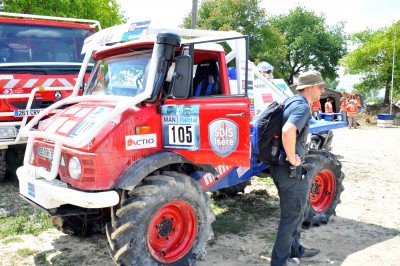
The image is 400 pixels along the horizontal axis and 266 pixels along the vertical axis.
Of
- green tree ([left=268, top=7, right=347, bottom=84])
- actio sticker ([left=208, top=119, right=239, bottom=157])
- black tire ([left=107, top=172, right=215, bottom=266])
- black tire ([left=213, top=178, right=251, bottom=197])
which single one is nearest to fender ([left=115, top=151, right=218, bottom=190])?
black tire ([left=107, top=172, right=215, bottom=266])

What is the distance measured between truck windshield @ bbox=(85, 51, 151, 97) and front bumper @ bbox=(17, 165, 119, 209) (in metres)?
1.12

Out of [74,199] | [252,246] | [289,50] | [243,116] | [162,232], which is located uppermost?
[289,50]

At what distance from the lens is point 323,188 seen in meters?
6.15

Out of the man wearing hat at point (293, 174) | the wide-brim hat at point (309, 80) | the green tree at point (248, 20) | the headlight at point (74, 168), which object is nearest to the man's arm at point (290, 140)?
the man wearing hat at point (293, 174)

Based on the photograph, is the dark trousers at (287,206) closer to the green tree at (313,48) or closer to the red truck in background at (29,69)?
the red truck in background at (29,69)

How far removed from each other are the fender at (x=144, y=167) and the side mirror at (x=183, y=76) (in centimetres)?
60

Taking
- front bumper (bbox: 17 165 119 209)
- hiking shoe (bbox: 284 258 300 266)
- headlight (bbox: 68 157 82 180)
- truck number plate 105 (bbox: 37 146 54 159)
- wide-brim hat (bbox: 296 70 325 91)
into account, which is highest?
wide-brim hat (bbox: 296 70 325 91)

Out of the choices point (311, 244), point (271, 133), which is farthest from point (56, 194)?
point (311, 244)

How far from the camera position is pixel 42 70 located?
771cm

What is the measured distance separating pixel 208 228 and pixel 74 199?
1.41 metres

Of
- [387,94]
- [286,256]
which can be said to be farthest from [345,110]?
[286,256]

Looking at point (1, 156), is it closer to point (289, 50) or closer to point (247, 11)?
point (247, 11)

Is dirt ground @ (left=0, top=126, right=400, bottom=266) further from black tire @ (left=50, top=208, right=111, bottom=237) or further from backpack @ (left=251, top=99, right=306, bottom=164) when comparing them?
backpack @ (left=251, top=99, right=306, bottom=164)

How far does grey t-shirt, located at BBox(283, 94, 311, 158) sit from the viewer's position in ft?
12.8
